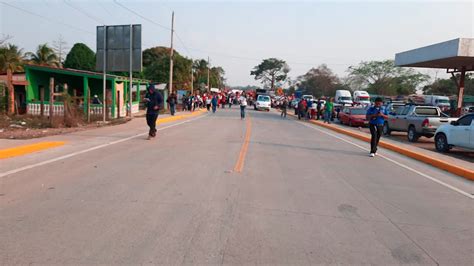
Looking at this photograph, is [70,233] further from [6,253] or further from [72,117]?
[72,117]

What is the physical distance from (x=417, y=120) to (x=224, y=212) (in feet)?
48.9

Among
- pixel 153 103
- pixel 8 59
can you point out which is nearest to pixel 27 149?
pixel 153 103

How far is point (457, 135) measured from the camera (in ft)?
45.2

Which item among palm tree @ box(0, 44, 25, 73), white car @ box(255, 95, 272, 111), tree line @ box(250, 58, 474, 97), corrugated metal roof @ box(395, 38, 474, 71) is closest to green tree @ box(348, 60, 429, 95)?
tree line @ box(250, 58, 474, 97)

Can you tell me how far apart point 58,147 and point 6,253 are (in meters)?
7.75

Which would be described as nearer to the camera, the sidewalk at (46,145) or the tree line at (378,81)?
the sidewalk at (46,145)

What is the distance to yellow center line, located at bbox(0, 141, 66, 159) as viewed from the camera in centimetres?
961

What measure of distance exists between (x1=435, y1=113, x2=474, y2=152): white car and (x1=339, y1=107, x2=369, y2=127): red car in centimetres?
1126

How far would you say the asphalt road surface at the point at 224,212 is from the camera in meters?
4.29

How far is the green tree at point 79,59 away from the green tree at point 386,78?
171ft

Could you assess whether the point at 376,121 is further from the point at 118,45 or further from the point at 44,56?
the point at 44,56

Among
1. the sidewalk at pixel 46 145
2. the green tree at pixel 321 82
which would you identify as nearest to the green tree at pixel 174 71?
the green tree at pixel 321 82

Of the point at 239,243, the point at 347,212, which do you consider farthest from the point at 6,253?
the point at 347,212

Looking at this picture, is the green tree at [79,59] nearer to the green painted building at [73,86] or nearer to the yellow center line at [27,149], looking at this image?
the green painted building at [73,86]
